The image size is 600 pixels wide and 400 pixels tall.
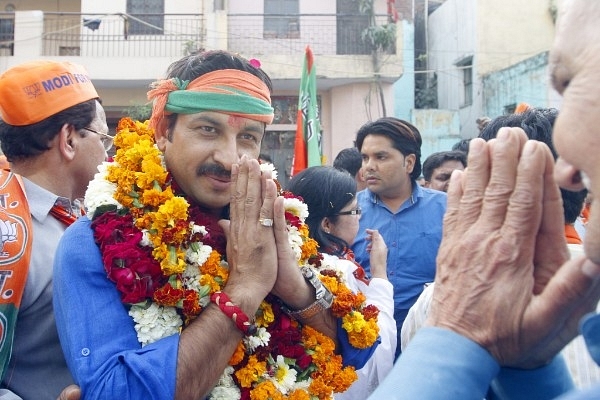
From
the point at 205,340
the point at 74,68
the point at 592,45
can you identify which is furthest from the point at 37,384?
the point at 592,45

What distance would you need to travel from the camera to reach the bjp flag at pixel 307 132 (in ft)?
18.4

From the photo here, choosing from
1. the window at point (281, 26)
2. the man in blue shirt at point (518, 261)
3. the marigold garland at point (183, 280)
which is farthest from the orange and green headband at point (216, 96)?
the window at point (281, 26)

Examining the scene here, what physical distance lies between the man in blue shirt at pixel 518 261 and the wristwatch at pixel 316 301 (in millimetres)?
872

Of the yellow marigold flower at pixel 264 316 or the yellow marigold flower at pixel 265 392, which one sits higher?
the yellow marigold flower at pixel 264 316

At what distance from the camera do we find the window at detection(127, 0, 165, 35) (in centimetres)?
1504

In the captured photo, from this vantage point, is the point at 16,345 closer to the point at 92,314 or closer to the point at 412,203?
the point at 92,314

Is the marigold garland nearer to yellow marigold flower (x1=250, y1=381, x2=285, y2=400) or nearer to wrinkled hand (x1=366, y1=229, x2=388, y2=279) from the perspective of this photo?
yellow marigold flower (x1=250, y1=381, x2=285, y2=400)

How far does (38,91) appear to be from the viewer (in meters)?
2.52

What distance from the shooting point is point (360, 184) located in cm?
651

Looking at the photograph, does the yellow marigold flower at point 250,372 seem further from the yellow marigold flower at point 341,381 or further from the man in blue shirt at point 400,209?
the man in blue shirt at point 400,209

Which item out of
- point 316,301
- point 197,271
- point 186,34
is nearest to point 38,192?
point 197,271

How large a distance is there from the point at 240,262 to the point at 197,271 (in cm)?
17

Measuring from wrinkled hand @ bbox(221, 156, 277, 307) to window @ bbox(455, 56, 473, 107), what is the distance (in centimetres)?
1694

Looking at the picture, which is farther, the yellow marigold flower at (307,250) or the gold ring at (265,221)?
the yellow marigold flower at (307,250)
